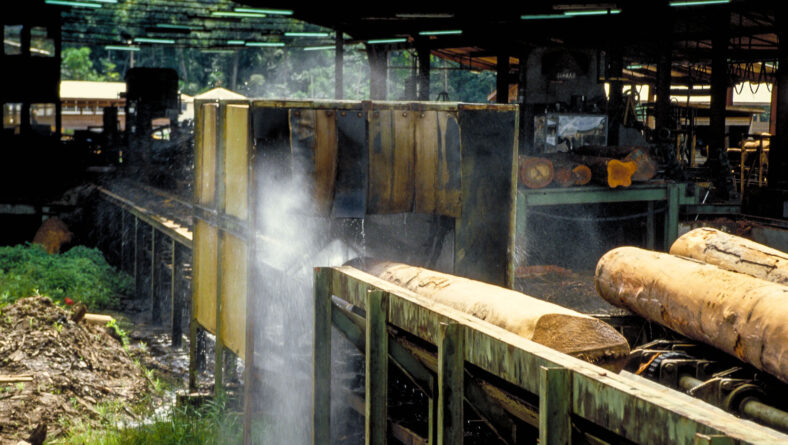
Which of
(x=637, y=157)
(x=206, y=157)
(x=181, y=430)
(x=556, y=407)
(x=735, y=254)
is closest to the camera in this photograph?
(x=556, y=407)

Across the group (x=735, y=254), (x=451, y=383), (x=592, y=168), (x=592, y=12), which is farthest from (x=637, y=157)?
(x=451, y=383)

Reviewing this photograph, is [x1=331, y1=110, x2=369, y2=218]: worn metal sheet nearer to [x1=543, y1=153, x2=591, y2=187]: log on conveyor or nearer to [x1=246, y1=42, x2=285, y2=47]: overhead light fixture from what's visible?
[x1=543, y1=153, x2=591, y2=187]: log on conveyor

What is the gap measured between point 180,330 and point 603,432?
9.13 m

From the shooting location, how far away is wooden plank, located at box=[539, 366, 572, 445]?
8.67ft

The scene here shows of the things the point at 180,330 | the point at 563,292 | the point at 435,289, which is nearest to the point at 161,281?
the point at 180,330

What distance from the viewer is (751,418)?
12.8ft

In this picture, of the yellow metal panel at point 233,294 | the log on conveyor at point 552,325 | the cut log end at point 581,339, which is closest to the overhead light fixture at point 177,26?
the yellow metal panel at point 233,294

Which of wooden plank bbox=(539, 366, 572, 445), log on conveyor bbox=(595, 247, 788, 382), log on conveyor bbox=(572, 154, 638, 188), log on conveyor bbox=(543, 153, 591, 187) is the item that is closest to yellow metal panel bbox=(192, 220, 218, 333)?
log on conveyor bbox=(595, 247, 788, 382)

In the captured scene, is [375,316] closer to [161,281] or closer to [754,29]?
[161,281]

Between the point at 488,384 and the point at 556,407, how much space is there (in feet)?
2.30

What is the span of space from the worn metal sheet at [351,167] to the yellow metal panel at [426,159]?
0.35 m

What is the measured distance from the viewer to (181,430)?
6.54m

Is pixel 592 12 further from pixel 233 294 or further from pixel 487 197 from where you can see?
pixel 233 294

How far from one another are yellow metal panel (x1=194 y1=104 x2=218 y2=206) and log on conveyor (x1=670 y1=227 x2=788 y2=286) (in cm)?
350
